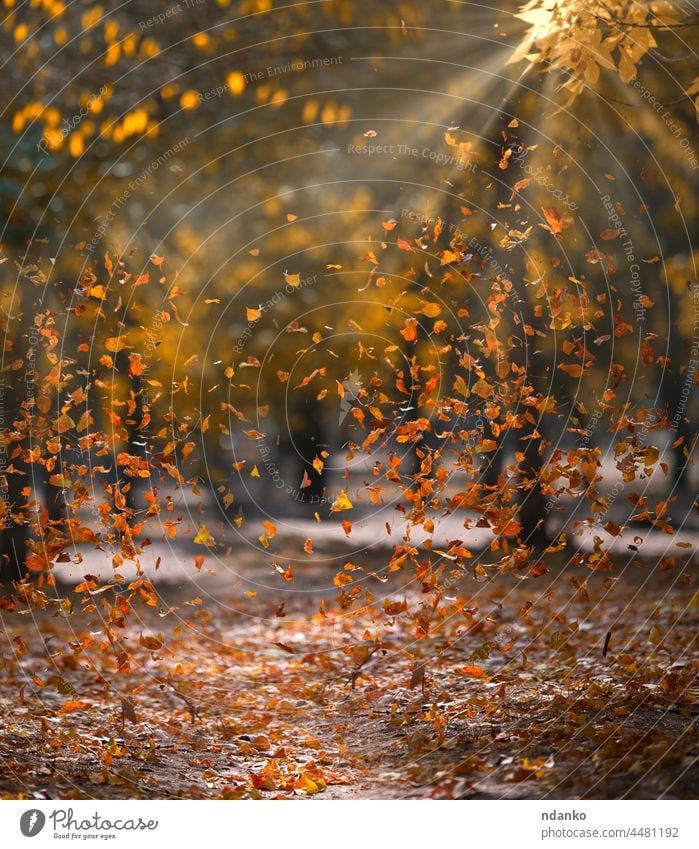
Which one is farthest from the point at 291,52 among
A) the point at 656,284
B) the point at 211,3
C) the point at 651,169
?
the point at 656,284

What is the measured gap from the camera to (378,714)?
24.3 feet

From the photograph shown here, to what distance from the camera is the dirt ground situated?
5.44 m

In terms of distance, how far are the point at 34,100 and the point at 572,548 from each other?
12.3 meters

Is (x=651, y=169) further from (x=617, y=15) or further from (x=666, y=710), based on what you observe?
(x=666, y=710)

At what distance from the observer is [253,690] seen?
915 centimetres
